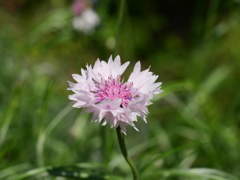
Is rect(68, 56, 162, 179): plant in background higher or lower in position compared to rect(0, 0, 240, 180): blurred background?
lower

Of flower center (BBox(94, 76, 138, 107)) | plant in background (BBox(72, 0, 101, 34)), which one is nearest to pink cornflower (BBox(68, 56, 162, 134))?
flower center (BBox(94, 76, 138, 107))

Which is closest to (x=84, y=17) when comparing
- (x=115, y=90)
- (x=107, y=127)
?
(x=107, y=127)

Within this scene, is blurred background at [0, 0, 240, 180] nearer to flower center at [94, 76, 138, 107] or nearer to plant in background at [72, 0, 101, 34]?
plant in background at [72, 0, 101, 34]

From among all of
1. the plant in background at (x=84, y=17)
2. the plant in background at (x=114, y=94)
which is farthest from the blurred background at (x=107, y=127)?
the plant in background at (x=114, y=94)

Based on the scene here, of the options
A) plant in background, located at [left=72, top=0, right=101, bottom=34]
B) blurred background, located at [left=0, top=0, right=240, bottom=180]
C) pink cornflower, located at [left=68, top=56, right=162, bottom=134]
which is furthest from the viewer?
plant in background, located at [left=72, top=0, right=101, bottom=34]

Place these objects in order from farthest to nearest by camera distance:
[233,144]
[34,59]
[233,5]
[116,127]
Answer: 1. [34,59]
2. [233,5]
3. [233,144]
4. [116,127]

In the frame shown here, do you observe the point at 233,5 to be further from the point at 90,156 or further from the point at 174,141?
the point at 90,156

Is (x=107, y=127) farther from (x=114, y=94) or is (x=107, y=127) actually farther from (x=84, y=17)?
(x=84, y=17)

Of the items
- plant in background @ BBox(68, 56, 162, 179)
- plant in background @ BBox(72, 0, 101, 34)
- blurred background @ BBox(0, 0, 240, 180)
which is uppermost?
plant in background @ BBox(72, 0, 101, 34)

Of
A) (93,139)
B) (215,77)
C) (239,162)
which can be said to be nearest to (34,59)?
(93,139)
